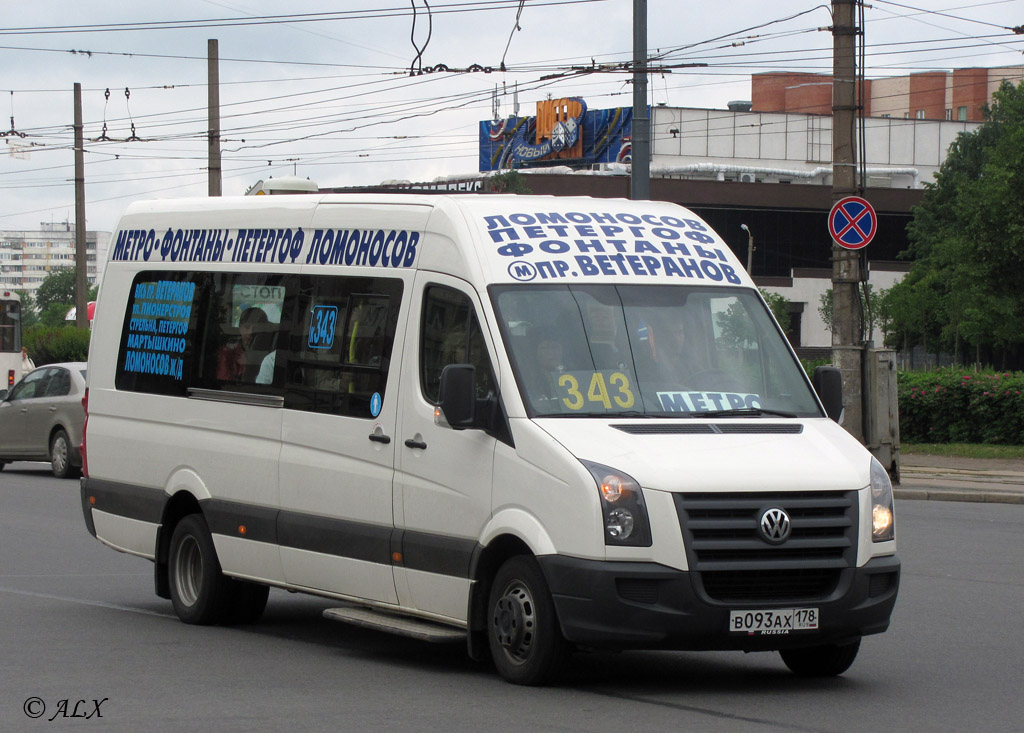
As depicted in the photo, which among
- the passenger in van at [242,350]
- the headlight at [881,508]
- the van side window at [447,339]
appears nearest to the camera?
the headlight at [881,508]

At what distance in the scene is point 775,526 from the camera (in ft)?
23.7

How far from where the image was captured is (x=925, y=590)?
11.6m

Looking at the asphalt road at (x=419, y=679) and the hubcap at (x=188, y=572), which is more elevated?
the hubcap at (x=188, y=572)

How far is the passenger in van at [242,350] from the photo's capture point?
384 inches

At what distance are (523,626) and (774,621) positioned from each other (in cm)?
118

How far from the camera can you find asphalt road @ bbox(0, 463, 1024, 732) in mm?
6867

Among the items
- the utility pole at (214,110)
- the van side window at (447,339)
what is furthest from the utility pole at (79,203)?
the van side window at (447,339)

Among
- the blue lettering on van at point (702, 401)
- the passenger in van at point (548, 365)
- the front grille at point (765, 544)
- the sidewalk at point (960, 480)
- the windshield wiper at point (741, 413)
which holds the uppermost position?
the passenger in van at point (548, 365)

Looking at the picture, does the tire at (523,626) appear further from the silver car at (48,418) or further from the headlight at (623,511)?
the silver car at (48,418)

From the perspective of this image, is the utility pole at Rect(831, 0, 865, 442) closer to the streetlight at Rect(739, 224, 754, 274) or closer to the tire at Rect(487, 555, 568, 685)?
the tire at Rect(487, 555, 568, 685)

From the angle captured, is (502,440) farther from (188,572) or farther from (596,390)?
(188,572)

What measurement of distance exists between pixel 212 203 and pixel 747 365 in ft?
13.0

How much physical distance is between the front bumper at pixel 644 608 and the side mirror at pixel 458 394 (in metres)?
0.82

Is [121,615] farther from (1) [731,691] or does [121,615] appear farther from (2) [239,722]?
(1) [731,691]
